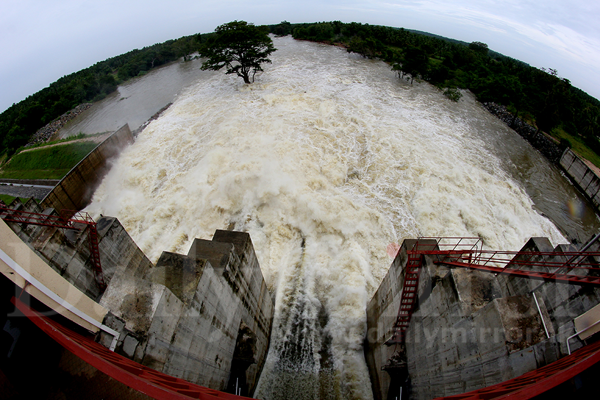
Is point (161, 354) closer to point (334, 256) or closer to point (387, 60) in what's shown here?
point (334, 256)

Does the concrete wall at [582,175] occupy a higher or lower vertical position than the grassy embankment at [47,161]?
higher

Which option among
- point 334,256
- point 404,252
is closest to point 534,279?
point 404,252

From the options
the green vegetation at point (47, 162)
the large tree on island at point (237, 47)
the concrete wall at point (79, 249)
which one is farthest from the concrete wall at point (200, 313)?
the large tree on island at point (237, 47)

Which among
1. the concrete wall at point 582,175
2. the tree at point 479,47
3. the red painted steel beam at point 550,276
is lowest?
the red painted steel beam at point 550,276

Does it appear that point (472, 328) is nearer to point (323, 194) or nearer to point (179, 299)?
point (179, 299)

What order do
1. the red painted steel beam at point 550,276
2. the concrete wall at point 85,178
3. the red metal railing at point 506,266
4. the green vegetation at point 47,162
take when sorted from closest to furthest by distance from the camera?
the red painted steel beam at point 550,276
the red metal railing at point 506,266
the concrete wall at point 85,178
the green vegetation at point 47,162

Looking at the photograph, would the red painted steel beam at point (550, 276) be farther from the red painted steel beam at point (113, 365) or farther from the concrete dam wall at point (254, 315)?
the red painted steel beam at point (113, 365)

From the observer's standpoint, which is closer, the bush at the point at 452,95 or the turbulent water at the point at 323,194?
the turbulent water at the point at 323,194

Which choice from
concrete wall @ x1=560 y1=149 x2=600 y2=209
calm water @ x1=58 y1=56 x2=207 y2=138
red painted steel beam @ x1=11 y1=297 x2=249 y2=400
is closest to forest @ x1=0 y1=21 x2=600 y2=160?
concrete wall @ x1=560 y1=149 x2=600 y2=209

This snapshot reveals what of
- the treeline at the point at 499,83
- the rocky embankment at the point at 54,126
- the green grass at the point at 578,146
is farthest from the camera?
the rocky embankment at the point at 54,126
